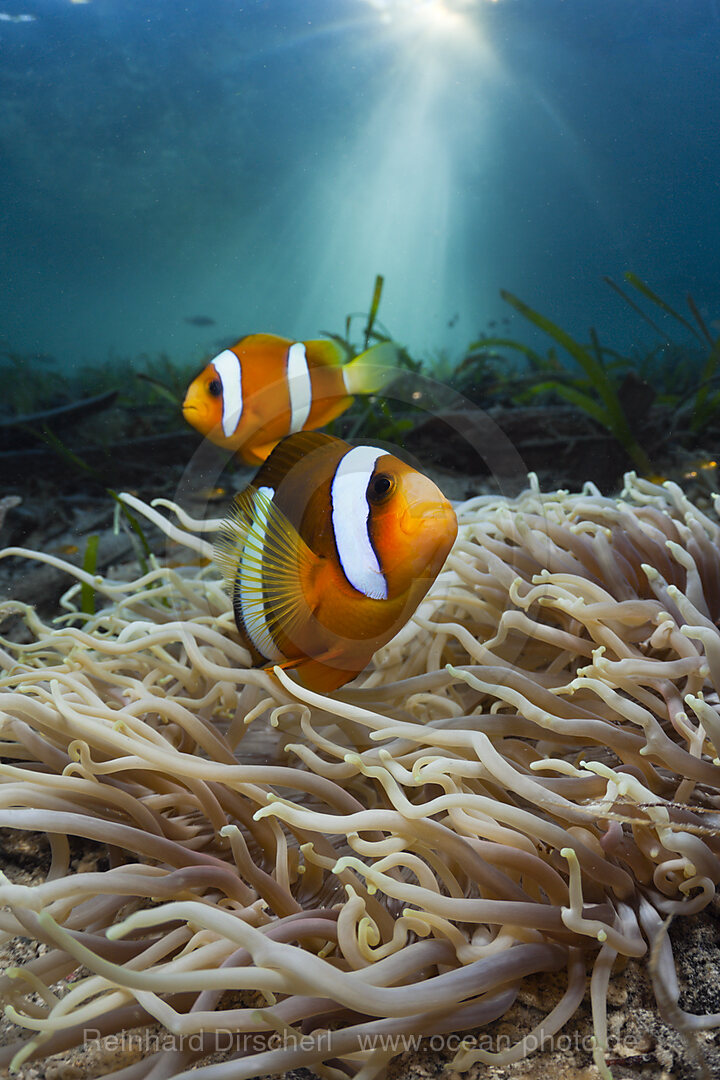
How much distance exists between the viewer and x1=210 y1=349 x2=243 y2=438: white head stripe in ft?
3.30

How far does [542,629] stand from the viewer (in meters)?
0.79

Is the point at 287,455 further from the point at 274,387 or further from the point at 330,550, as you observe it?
the point at 274,387

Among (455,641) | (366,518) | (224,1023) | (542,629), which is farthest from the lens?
(455,641)

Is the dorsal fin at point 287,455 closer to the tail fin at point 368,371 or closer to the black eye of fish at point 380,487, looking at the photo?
the black eye of fish at point 380,487

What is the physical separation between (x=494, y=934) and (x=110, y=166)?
5.80m

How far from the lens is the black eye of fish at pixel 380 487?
58 centimetres

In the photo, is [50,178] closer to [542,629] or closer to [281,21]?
[281,21]

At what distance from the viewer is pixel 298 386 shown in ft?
3.02

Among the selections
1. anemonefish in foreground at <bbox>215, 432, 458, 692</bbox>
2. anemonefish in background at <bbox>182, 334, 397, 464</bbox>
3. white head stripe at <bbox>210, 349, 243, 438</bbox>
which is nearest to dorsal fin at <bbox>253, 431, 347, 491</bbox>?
anemonefish in foreground at <bbox>215, 432, 458, 692</bbox>

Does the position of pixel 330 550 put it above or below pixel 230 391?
below

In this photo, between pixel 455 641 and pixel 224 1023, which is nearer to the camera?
pixel 224 1023

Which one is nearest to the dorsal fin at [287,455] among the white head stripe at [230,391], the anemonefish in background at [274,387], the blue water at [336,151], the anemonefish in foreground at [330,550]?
the anemonefish in foreground at [330,550]

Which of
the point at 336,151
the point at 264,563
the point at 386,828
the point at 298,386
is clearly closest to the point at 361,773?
the point at 386,828

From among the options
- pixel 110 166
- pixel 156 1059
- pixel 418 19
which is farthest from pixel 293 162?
pixel 156 1059
